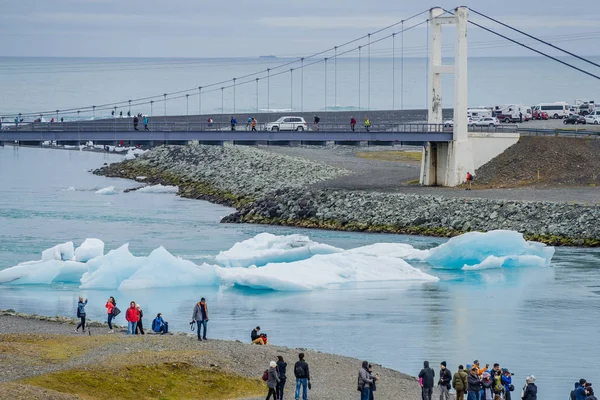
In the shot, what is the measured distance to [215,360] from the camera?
24.5 metres

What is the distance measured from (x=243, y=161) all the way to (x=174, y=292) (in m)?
37.0

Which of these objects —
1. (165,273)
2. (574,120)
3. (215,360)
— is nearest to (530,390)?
(215,360)

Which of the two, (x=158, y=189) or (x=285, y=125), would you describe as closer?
(x=158, y=189)

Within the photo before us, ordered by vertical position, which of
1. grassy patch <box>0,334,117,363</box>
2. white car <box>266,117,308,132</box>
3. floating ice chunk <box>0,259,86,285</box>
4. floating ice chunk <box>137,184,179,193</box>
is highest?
white car <box>266,117,308,132</box>

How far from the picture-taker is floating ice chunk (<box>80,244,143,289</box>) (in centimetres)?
3878

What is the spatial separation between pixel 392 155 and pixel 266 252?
4007cm

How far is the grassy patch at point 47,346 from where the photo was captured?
24312mm

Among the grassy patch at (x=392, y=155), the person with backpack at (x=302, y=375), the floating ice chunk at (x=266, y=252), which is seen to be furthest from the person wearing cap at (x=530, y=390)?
the grassy patch at (x=392, y=155)

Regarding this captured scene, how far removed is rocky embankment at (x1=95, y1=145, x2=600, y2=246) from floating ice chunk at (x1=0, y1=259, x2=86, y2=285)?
17.2 m

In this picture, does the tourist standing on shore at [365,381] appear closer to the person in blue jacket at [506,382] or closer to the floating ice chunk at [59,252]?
the person in blue jacket at [506,382]

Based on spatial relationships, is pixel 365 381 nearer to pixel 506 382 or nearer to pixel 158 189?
pixel 506 382

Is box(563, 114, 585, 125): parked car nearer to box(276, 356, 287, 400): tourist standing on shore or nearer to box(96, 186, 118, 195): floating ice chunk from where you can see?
box(96, 186, 118, 195): floating ice chunk

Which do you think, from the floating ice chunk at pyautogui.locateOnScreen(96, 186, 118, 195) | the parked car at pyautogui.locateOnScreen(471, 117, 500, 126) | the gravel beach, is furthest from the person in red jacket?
the parked car at pyautogui.locateOnScreen(471, 117, 500, 126)

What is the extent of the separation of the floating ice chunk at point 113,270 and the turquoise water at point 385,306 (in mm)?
388
